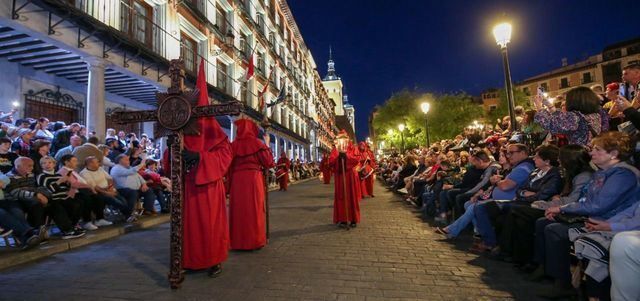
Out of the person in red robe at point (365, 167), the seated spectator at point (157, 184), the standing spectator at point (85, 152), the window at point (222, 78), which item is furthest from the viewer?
the window at point (222, 78)

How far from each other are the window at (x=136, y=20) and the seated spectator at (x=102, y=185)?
7.41m

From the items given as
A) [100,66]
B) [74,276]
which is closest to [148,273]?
[74,276]

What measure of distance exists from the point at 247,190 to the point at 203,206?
4.65 ft

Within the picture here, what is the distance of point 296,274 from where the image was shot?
4070 millimetres

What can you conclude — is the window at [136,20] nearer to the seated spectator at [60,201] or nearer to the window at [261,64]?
the seated spectator at [60,201]

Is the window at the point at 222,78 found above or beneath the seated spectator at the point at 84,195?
above

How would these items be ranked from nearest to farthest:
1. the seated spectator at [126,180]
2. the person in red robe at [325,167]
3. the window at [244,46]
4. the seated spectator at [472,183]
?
1. the seated spectator at [472,183]
2. the seated spectator at [126,180]
3. the person in red robe at [325,167]
4. the window at [244,46]

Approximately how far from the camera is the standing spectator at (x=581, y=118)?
485cm

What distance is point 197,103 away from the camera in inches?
157

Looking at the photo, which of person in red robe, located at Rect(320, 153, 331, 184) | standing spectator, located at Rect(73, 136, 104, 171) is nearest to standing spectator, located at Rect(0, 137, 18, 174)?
standing spectator, located at Rect(73, 136, 104, 171)

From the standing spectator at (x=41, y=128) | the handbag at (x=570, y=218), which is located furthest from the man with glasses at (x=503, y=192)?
the standing spectator at (x=41, y=128)

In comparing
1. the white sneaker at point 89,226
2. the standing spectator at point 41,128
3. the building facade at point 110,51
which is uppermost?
the building facade at point 110,51

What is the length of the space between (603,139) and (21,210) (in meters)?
8.18

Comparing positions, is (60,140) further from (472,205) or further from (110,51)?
(472,205)
